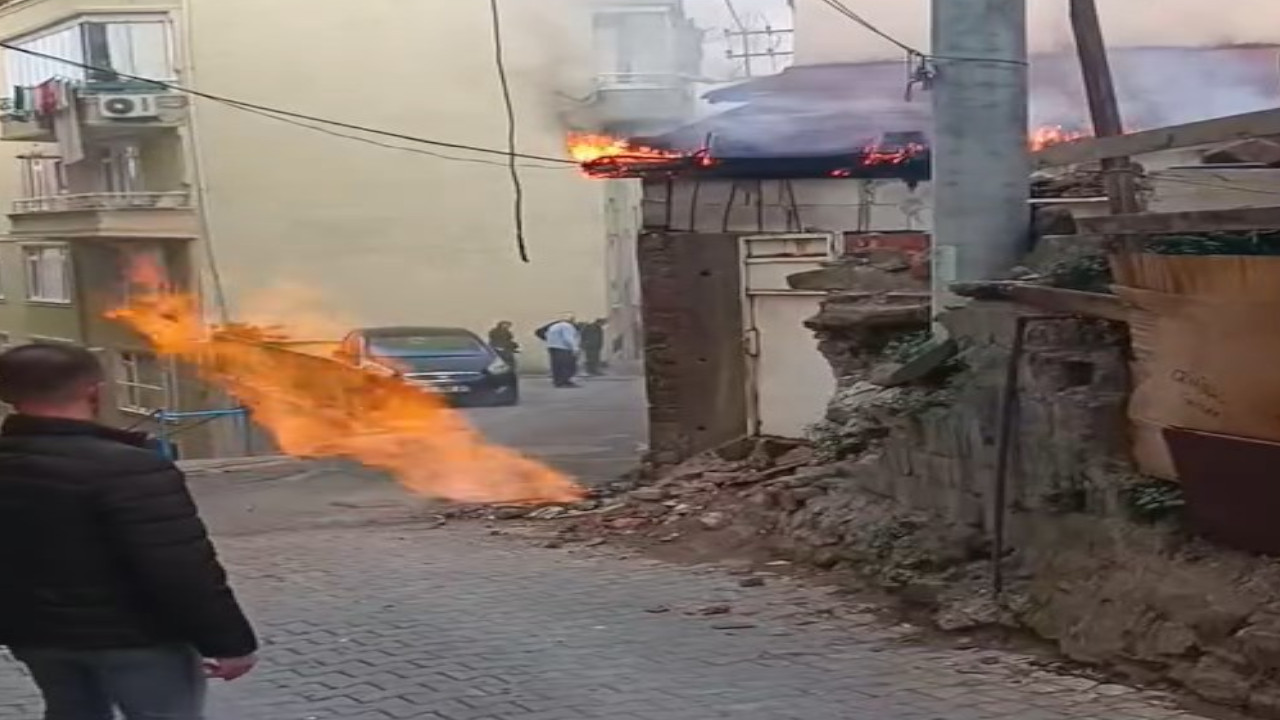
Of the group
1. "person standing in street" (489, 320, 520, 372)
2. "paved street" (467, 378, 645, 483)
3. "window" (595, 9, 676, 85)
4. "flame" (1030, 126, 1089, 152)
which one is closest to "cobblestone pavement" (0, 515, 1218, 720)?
"paved street" (467, 378, 645, 483)

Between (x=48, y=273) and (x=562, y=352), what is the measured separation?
12.5m

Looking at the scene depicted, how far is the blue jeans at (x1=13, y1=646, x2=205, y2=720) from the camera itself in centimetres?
361

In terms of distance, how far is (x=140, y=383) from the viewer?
28719 millimetres

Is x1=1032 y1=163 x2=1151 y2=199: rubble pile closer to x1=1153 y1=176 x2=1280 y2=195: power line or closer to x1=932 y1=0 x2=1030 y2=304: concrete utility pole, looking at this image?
x1=932 y1=0 x2=1030 y2=304: concrete utility pole

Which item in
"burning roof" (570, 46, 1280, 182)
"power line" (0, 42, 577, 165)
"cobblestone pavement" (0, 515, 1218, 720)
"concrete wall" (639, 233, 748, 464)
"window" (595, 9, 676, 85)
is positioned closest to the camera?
"cobblestone pavement" (0, 515, 1218, 720)

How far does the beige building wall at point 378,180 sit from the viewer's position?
2644 centimetres

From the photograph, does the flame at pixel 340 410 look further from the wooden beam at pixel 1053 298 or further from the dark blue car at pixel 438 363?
the wooden beam at pixel 1053 298

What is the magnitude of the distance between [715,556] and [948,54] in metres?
3.35

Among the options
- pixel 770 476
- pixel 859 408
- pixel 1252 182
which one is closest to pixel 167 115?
pixel 770 476

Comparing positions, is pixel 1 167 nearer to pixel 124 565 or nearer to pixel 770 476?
pixel 770 476

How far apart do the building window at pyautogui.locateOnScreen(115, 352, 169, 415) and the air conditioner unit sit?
479 cm

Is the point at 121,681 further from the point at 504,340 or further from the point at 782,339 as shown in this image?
the point at 504,340

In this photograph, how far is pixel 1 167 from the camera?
33.5m

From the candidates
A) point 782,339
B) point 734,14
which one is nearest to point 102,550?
point 782,339
